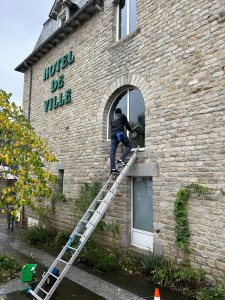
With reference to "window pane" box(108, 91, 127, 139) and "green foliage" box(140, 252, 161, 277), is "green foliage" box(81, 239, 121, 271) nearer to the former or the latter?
"green foliage" box(140, 252, 161, 277)

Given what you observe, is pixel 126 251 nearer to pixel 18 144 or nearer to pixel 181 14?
pixel 18 144

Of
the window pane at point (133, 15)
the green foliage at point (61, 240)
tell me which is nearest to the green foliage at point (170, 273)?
the green foliage at point (61, 240)

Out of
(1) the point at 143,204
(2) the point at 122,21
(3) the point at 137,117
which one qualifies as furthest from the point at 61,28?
(1) the point at 143,204

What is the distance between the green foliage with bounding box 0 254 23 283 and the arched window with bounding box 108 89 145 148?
14.0 ft

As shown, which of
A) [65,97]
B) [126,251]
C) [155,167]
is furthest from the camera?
[65,97]

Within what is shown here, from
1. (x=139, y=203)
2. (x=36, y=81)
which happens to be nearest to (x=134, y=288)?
(x=139, y=203)

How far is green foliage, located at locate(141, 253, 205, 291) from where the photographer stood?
4.51m

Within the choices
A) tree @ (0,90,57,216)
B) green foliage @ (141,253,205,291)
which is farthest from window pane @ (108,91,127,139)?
green foliage @ (141,253,205,291)

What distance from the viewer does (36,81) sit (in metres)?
11.4

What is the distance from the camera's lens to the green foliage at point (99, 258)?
567cm

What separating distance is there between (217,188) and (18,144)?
4.19m

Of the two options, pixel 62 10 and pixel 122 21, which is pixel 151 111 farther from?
pixel 62 10

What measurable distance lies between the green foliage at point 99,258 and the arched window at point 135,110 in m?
3.05

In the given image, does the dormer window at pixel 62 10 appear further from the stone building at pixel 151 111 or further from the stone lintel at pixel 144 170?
the stone lintel at pixel 144 170
